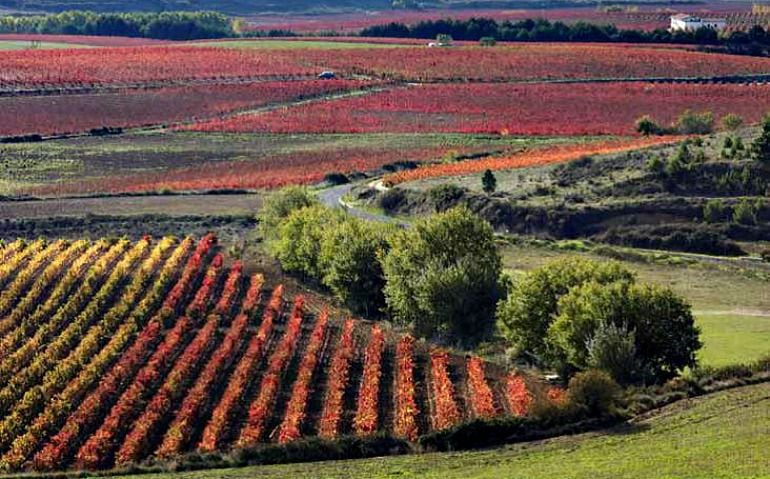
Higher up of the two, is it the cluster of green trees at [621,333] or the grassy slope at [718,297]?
the cluster of green trees at [621,333]

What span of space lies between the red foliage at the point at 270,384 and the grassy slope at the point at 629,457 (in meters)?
3.23

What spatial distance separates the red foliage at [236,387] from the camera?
5141 centimetres

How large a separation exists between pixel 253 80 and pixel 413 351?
368 ft

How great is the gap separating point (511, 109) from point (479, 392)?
99072 mm

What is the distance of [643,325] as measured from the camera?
5641 cm

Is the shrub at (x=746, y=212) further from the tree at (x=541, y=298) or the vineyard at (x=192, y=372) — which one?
the tree at (x=541, y=298)

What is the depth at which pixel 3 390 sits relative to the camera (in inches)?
2233

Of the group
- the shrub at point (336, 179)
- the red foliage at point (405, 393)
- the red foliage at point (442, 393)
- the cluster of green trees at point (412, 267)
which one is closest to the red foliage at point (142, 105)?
the shrub at point (336, 179)

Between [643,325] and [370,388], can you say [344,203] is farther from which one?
[643,325]

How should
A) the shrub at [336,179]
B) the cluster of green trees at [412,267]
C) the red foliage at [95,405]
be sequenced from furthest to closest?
the shrub at [336,179] → the cluster of green trees at [412,267] → the red foliage at [95,405]

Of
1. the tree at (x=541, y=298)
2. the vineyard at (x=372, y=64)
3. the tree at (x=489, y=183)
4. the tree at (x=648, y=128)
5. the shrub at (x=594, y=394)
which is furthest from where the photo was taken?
the vineyard at (x=372, y=64)

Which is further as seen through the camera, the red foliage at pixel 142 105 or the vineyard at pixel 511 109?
the vineyard at pixel 511 109

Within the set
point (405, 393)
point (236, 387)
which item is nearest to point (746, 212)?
point (405, 393)

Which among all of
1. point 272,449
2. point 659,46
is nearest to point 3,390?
point 272,449
